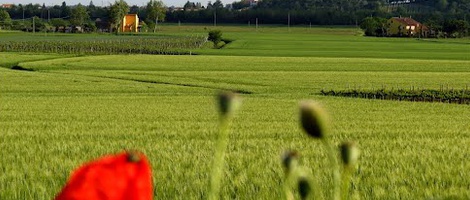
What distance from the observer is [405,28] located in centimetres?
17438

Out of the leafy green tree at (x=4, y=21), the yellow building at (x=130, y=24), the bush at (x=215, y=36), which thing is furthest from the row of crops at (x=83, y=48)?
the leafy green tree at (x=4, y=21)

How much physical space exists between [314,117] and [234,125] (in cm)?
2051

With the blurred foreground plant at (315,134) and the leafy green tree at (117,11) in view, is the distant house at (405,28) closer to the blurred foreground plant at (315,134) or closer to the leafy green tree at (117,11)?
the leafy green tree at (117,11)

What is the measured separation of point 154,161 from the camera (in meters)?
9.89

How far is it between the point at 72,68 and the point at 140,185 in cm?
6821

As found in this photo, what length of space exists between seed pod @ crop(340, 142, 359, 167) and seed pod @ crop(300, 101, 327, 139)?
0.05m

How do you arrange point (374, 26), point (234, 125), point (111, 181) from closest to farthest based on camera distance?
point (111, 181) < point (234, 125) < point (374, 26)

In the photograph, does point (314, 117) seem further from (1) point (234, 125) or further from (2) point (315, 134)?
(1) point (234, 125)

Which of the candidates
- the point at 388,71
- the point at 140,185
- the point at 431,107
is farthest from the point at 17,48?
the point at 140,185

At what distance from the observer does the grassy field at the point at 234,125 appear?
792 centimetres

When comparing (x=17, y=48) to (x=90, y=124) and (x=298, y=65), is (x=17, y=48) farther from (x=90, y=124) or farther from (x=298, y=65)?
(x=90, y=124)

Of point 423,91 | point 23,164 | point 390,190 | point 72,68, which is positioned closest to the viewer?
point 390,190

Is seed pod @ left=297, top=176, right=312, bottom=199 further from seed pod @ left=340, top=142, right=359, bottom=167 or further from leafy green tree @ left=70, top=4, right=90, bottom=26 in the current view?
leafy green tree @ left=70, top=4, right=90, bottom=26

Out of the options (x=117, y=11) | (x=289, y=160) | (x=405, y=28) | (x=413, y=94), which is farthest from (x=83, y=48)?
(x=289, y=160)
